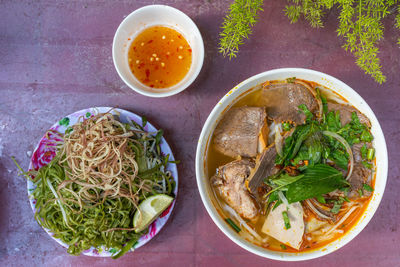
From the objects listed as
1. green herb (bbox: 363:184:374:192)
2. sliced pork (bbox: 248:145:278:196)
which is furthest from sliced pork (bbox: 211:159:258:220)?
green herb (bbox: 363:184:374:192)

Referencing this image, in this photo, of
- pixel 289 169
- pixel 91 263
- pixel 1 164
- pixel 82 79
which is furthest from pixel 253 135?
pixel 1 164

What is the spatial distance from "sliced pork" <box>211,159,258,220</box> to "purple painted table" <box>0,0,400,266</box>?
1.03ft

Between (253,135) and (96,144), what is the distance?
984mm

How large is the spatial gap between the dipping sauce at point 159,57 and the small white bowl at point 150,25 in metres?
0.03

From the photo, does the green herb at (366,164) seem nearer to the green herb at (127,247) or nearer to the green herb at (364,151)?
the green herb at (364,151)

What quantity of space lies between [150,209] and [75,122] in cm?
79

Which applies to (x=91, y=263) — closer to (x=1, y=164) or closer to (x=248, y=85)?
(x=1, y=164)

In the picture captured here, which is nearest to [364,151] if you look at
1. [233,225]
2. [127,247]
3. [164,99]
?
[233,225]

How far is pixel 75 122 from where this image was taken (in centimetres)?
222

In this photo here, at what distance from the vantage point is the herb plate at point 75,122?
7.09ft

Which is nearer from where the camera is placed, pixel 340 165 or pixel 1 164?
pixel 340 165

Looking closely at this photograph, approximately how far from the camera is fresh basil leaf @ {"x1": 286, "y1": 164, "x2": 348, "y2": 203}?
1.78 m

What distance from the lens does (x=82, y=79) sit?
2344 mm

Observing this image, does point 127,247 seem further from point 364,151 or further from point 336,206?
point 364,151
